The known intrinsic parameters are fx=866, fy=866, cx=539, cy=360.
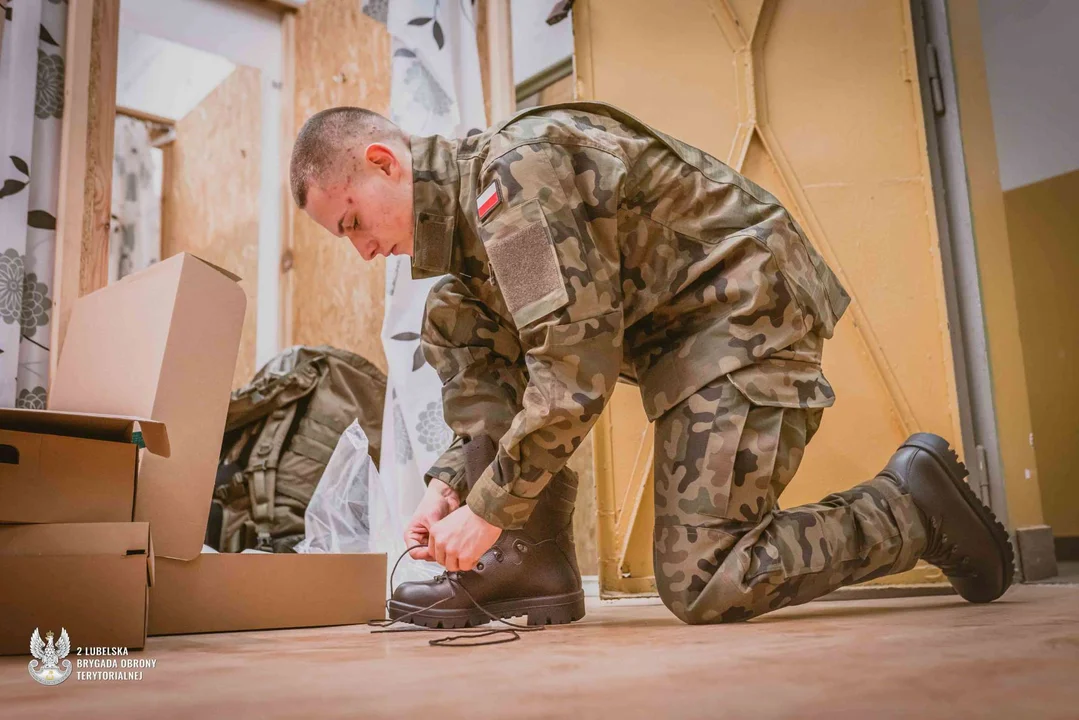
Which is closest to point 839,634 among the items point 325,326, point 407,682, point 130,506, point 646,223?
point 407,682

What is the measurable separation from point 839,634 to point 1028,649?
21cm

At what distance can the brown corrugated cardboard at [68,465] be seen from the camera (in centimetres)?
104

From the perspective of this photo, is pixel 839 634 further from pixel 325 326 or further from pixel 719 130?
pixel 325 326

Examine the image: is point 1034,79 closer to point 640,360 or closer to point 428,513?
point 640,360

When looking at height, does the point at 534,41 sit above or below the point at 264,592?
above

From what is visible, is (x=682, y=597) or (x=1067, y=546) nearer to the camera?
(x=682, y=597)

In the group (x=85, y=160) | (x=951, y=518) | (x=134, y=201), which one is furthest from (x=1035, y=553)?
(x=134, y=201)

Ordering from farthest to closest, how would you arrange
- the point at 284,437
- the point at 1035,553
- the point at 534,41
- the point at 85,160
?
the point at 534,41, the point at 284,437, the point at 85,160, the point at 1035,553

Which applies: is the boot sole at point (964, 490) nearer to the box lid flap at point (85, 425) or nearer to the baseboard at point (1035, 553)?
the baseboard at point (1035, 553)

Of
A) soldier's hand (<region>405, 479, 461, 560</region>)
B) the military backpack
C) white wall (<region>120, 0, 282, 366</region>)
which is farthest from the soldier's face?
white wall (<region>120, 0, 282, 366</region>)

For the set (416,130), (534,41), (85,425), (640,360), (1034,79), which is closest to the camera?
(85,425)

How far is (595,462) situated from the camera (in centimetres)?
194

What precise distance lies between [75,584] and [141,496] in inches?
7.6

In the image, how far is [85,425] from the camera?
3.62ft
